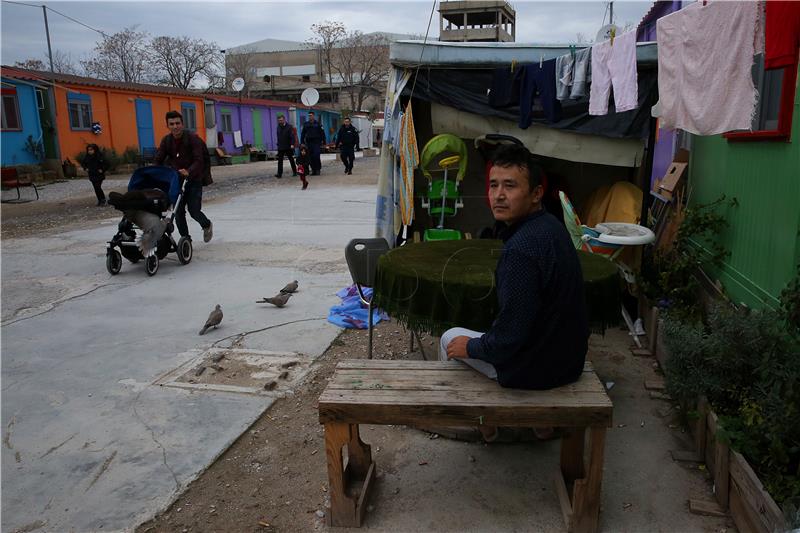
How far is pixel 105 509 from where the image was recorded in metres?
3.01

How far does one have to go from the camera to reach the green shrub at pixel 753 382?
8.46ft

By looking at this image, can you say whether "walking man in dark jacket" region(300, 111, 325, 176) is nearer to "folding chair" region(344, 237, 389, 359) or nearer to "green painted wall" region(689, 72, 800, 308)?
"green painted wall" region(689, 72, 800, 308)

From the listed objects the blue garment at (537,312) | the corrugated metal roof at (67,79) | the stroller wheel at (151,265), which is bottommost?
the stroller wheel at (151,265)

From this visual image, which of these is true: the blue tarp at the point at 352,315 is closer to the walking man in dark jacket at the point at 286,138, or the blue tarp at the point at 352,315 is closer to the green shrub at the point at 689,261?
the green shrub at the point at 689,261

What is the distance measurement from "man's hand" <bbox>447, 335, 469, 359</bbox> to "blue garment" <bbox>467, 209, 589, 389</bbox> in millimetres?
60

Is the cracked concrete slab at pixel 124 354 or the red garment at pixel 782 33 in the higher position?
the red garment at pixel 782 33

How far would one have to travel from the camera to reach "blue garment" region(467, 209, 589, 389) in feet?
8.35

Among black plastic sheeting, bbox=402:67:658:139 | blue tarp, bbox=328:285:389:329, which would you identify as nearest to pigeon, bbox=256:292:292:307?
blue tarp, bbox=328:285:389:329

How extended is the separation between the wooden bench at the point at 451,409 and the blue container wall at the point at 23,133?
770 inches

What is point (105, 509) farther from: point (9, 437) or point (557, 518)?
point (557, 518)

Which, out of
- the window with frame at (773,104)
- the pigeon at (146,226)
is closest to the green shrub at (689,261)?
the window with frame at (773,104)

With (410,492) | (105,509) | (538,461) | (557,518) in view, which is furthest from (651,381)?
(105,509)

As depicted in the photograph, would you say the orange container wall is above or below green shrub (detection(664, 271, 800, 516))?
above

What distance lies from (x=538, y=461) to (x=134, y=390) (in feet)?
9.27
